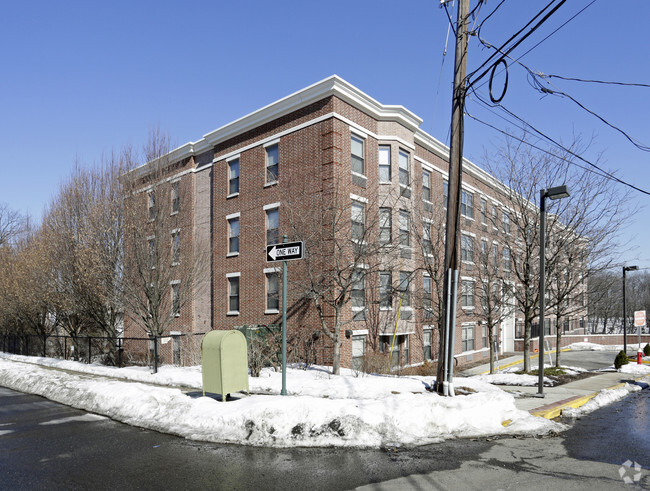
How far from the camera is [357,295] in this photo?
1909 centimetres

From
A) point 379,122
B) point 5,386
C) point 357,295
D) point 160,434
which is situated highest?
point 379,122

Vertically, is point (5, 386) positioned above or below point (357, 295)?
below

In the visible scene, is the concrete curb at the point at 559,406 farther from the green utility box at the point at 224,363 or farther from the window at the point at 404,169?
the window at the point at 404,169

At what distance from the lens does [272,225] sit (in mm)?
21125

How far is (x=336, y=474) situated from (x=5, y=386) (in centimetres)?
1331

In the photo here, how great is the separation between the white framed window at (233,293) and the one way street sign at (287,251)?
12930 mm

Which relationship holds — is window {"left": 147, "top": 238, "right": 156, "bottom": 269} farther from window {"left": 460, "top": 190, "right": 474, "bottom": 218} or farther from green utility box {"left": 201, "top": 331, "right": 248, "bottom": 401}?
window {"left": 460, "top": 190, "right": 474, "bottom": 218}

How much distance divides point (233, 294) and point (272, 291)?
287 cm

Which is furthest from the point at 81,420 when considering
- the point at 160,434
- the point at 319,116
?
the point at 319,116

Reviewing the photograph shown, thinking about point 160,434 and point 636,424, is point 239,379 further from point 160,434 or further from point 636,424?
point 636,424

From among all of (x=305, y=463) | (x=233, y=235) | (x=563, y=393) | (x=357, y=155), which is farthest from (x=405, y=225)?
(x=305, y=463)

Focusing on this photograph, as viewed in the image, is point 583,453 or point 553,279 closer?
point 583,453

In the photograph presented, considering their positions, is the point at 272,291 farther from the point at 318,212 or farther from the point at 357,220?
the point at 318,212

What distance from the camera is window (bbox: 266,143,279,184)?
70.1 feet
